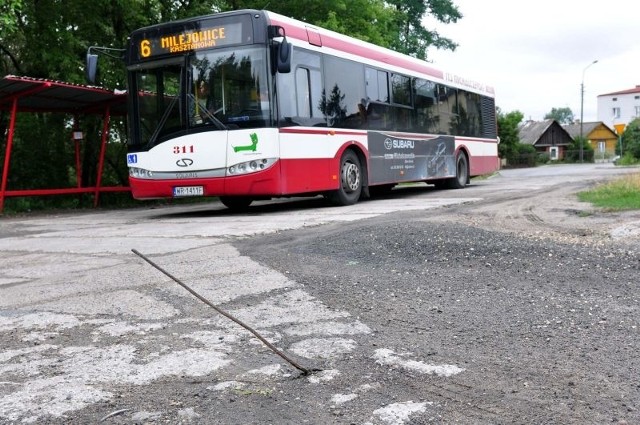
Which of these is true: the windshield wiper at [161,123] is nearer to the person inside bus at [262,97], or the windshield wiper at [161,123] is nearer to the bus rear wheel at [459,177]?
the person inside bus at [262,97]

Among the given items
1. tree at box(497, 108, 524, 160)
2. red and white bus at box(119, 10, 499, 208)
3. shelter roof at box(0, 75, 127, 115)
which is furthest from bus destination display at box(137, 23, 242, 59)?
tree at box(497, 108, 524, 160)

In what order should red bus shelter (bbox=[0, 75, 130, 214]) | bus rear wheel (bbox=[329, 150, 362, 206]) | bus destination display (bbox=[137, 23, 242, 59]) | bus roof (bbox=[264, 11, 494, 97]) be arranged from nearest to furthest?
bus destination display (bbox=[137, 23, 242, 59]) → bus roof (bbox=[264, 11, 494, 97]) → bus rear wheel (bbox=[329, 150, 362, 206]) → red bus shelter (bbox=[0, 75, 130, 214])

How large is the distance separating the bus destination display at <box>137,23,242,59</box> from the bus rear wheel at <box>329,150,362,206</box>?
336 centimetres

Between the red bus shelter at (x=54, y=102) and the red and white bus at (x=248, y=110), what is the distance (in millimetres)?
2836

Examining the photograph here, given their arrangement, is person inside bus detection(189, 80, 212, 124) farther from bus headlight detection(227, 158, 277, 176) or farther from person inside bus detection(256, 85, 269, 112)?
bus headlight detection(227, 158, 277, 176)

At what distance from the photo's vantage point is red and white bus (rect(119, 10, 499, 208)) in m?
10.5

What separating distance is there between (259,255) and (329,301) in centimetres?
201

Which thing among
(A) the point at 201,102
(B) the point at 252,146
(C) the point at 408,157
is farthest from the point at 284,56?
(C) the point at 408,157

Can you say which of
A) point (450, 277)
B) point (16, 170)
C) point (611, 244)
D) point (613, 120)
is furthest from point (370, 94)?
point (613, 120)

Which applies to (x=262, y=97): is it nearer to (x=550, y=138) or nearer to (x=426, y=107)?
(x=426, y=107)

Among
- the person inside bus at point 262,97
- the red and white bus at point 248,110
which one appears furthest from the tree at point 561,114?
the person inside bus at point 262,97

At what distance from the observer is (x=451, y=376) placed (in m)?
3.09

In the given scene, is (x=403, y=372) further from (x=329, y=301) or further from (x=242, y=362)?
(x=329, y=301)

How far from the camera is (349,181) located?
12.7 metres
